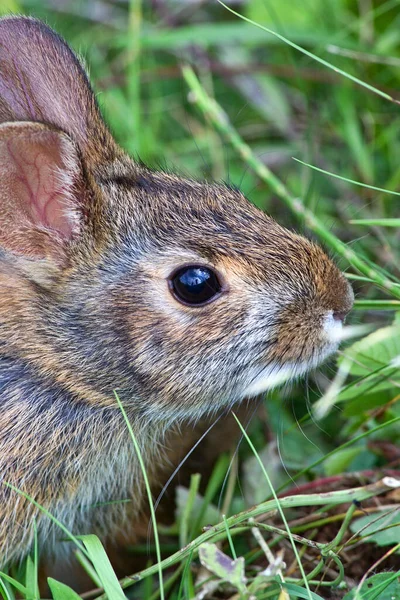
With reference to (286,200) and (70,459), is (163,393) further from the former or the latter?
(286,200)

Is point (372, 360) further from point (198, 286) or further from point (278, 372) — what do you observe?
point (198, 286)

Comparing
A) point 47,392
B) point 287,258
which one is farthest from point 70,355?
point 287,258

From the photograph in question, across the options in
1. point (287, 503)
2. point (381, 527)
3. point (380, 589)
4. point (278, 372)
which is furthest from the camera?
point (278, 372)

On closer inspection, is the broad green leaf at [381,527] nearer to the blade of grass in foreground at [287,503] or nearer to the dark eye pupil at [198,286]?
the blade of grass in foreground at [287,503]

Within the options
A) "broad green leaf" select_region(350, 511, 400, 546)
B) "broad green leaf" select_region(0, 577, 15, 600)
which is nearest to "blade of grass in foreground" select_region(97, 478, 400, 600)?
"broad green leaf" select_region(350, 511, 400, 546)

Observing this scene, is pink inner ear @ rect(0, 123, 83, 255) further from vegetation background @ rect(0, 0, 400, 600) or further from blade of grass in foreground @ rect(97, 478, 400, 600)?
blade of grass in foreground @ rect(97, 478, 400, 600)

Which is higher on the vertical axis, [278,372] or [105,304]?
[105,304]

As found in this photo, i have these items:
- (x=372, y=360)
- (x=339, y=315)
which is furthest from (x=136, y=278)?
(x=372, y=360)
